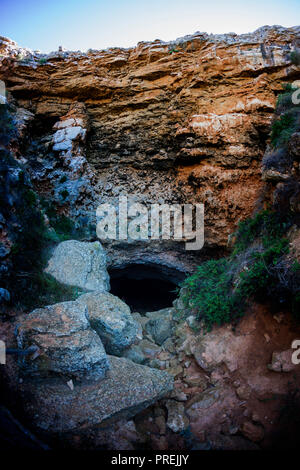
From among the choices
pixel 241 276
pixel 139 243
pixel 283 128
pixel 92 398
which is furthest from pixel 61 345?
pixel 283 128

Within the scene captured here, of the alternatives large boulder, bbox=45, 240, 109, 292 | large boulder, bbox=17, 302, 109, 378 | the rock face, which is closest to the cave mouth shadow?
the rock face

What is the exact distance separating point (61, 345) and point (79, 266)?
258 cm

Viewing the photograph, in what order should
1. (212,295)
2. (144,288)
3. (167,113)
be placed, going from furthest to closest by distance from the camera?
(144,288)
(167,113)
(212,295)

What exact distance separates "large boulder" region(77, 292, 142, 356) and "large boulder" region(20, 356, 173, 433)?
0.65 meters

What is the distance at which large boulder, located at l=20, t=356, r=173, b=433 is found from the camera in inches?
117

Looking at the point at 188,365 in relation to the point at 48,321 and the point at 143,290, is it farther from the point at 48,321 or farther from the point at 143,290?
the point at 143,290

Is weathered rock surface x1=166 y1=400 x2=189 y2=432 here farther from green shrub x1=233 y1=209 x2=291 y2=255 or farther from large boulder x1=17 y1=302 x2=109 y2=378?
green shrub x1=233 y1=209 x2=291 y2=255

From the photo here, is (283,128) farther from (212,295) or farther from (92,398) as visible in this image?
(92,398)

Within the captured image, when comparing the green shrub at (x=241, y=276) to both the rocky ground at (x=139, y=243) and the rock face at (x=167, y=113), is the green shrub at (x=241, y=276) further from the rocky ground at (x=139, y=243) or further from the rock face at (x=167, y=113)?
the rock face at (x=167, y=113)

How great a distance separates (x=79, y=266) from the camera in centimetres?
589

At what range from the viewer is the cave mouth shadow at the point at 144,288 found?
9.15 meters

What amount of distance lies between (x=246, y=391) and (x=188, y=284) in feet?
9.15

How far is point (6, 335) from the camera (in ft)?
12.0
